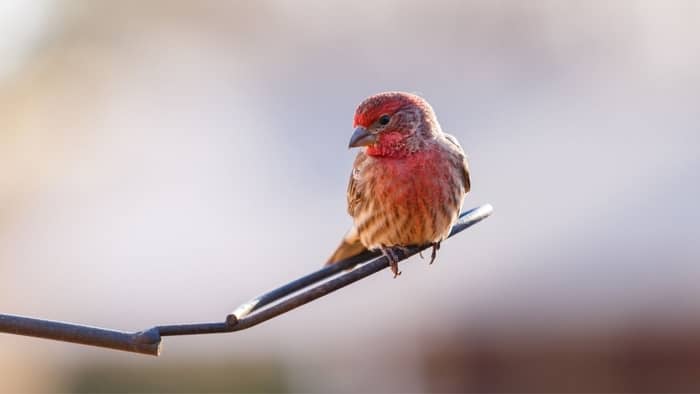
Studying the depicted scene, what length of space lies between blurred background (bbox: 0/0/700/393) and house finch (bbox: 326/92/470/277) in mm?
4402

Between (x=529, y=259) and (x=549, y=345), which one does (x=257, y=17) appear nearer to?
(x=529, y=259)

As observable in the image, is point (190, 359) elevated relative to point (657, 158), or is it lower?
lower

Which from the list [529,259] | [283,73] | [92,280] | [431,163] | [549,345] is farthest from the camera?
[283,73]

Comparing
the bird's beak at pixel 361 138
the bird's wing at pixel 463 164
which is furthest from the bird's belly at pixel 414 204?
the bird's beak at pixel 361 138

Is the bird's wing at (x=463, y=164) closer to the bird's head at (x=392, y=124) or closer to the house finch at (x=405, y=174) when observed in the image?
the house finch at (x=405, y=174)

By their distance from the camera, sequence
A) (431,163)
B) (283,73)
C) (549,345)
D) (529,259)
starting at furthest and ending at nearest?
(283,73), (529,259), (549,345), (431,163)

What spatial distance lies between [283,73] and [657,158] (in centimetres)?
487

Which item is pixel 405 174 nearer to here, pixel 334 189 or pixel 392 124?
pixel 392 124

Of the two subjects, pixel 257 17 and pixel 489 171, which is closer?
pixel 489 171

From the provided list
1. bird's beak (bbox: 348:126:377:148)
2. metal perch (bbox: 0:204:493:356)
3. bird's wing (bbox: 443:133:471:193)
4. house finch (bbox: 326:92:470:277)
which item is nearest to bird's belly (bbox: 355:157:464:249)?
house finch (bbox: 326:92:470:277)

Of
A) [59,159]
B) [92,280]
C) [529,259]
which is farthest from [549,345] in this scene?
Result: [59,159]

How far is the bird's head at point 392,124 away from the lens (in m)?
3.65

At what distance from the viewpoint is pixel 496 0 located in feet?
43.6

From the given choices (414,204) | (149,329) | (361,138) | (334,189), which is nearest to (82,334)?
(149,329)
